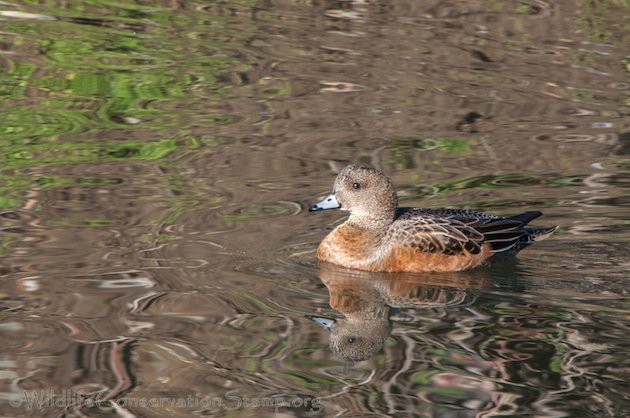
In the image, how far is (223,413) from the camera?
6188 millimetres

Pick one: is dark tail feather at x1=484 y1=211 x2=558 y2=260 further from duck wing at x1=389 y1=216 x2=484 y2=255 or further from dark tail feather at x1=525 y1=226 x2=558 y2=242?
duck wing at x1=389 y1=216 x2=484 y2=255

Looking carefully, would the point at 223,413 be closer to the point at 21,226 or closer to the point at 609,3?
the point at 21,226

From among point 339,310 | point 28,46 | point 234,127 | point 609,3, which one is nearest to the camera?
point 339,310

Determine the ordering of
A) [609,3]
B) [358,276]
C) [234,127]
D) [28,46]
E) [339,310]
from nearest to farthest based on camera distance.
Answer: [339,310], [358,276], [234,127], [28,46], [609,3]

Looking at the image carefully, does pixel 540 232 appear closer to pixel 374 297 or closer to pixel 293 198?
pixel 374 297

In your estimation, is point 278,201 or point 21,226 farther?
point 278,201

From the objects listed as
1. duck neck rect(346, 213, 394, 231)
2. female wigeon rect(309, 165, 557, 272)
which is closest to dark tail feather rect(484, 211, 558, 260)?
female wigeon rect(309, 165, 557, 272)

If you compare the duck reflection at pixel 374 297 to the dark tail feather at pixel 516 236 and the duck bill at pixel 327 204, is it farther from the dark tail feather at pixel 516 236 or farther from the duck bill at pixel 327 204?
the duck bill at pixel 327 204

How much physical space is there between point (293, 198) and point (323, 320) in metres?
2.31

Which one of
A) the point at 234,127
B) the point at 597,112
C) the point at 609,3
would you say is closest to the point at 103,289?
the point at 234,127

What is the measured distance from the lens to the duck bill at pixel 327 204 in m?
8.84

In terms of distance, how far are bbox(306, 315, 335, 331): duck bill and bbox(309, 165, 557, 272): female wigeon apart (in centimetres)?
125

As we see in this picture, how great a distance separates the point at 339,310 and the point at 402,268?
1.09m

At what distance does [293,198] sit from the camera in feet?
31.8
